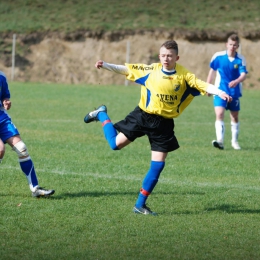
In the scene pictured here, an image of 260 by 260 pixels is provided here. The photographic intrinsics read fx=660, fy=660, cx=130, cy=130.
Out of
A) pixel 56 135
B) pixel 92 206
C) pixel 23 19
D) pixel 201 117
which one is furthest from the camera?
pixel 23 19

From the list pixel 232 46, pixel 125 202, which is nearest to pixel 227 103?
pixel 232 46

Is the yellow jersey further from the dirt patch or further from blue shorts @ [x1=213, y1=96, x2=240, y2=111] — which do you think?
the dirt patch

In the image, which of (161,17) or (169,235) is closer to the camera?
(169,235)

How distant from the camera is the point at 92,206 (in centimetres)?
763

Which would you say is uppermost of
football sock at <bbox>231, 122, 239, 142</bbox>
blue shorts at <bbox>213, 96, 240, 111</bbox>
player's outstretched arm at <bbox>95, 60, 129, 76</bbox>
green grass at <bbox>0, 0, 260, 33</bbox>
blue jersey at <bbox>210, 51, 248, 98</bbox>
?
player's outstretched arm at <bbox>95, 60, 129, 76</bbox>

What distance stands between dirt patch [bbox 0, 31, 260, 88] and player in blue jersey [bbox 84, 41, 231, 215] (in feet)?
89.1

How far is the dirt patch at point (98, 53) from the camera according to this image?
116ft

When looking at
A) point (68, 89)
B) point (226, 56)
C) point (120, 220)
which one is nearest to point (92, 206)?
point (120, 220)

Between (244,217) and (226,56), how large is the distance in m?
6.19

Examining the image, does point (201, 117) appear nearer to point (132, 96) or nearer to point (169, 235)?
point (132, 96)

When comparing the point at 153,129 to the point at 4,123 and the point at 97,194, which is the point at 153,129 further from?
the point at 4,123

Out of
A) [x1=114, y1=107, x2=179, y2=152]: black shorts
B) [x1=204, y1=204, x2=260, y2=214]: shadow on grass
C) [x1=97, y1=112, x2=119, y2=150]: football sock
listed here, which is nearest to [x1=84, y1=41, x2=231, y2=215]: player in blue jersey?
[x1=114, y1=107, x2=179, y2=152]: black shorts

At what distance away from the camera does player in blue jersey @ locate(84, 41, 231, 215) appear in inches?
293

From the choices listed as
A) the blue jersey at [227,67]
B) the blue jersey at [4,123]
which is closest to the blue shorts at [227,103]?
the blue jersey at [227,67]
